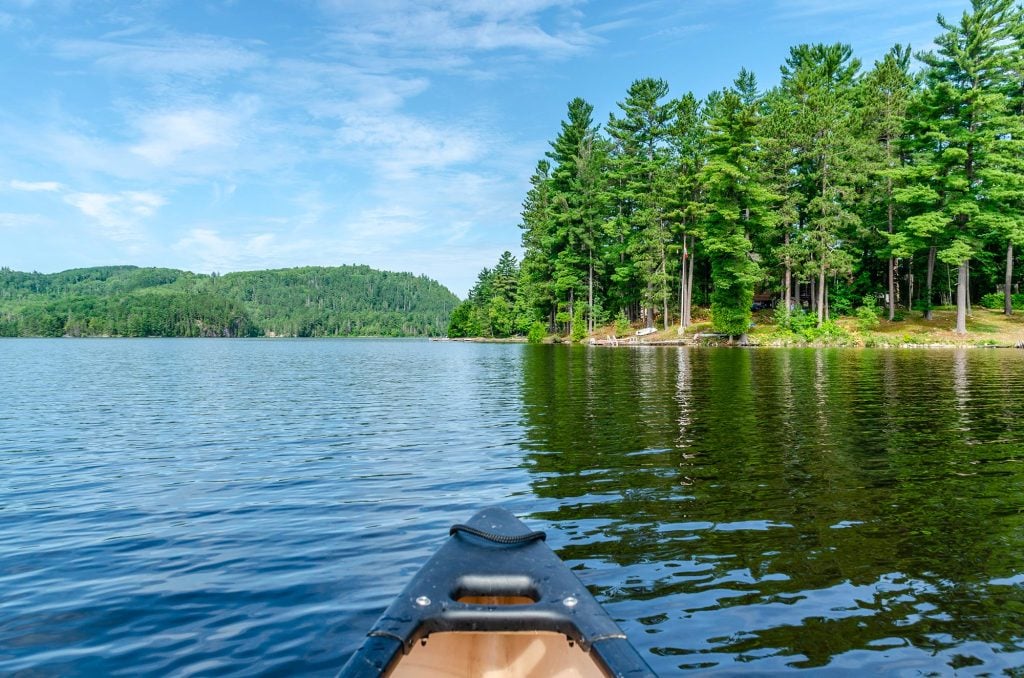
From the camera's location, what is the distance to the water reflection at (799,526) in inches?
197

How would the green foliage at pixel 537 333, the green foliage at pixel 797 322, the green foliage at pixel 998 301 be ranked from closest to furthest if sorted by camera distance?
the green foliage at pixel 998 301, the green foliage at pixel 797 322, the green foliage at pixel 537 333

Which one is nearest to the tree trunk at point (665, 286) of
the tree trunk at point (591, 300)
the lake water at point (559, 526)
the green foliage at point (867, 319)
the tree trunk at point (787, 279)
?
the tree trunk at point (591, 300)

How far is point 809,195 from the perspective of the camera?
5547 centimetres

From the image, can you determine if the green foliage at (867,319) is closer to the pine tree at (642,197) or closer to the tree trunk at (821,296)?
the tree trunk at (821,296)

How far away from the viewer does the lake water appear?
504 cm

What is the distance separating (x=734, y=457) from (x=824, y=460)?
1.51 meters

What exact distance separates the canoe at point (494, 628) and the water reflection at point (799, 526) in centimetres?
100

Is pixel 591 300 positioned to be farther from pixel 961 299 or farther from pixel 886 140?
pixel 961 299

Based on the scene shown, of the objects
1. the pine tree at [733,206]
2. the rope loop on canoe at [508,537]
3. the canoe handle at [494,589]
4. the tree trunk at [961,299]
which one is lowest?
the canoe handle at [494,589]

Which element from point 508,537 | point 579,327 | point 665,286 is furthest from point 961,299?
point 508,537

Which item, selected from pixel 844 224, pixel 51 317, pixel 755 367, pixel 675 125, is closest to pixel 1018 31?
pixel 844 224

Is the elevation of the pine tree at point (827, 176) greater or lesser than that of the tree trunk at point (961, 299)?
greater

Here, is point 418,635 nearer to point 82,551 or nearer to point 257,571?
point 257,571

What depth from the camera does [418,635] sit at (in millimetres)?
3910
